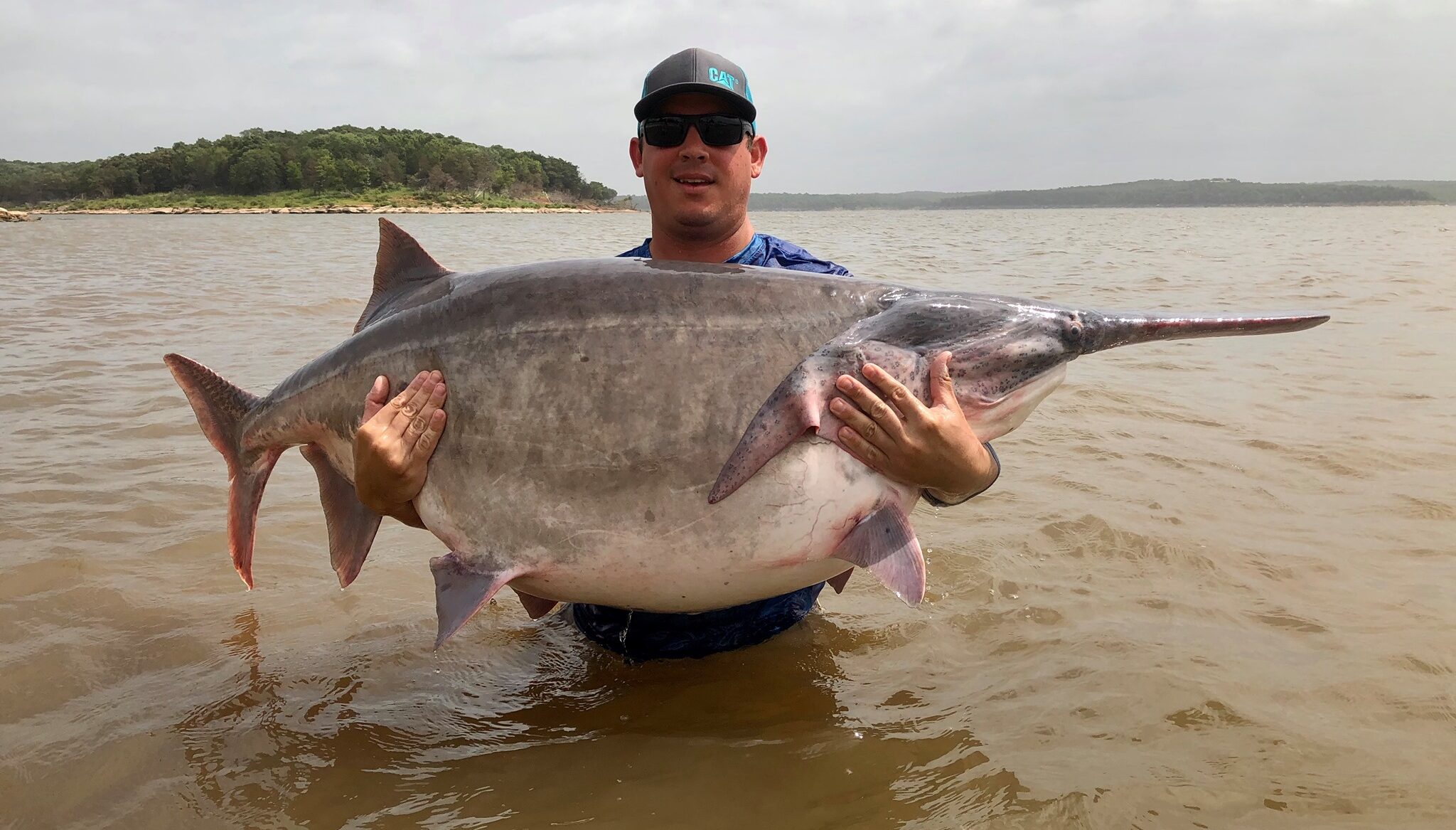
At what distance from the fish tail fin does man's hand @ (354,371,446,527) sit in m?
0.87

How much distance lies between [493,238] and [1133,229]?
3117 centimetres

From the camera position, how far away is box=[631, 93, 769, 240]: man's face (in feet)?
11.0

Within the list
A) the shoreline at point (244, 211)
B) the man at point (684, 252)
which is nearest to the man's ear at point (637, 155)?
the man at point (684, 252)

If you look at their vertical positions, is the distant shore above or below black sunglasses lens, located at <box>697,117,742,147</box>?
above

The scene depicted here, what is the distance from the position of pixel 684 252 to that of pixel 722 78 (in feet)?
2.29

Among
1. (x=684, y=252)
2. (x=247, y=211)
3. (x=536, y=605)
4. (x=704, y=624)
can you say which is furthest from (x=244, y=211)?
(x=704, y=624)

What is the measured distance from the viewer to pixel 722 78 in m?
3.28

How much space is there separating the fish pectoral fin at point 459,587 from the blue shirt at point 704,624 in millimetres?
890

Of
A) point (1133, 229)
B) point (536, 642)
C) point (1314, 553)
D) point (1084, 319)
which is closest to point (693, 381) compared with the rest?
point (1084, 319)

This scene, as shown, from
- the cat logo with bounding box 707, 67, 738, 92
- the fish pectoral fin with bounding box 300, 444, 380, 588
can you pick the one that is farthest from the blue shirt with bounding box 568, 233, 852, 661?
the fish pectoral fin with bounding box 300, 444, 380, 588

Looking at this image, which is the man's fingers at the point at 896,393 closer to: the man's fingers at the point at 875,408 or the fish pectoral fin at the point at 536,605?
the man's fingers at the point at 875,408

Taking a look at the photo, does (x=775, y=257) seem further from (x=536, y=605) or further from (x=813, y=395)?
(x=536, y=605)

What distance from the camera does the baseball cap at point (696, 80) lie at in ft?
10.6

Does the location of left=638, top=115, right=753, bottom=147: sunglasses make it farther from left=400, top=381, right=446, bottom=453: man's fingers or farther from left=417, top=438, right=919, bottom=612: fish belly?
left=417, top=438, right=919, bottom=612: fish belly
